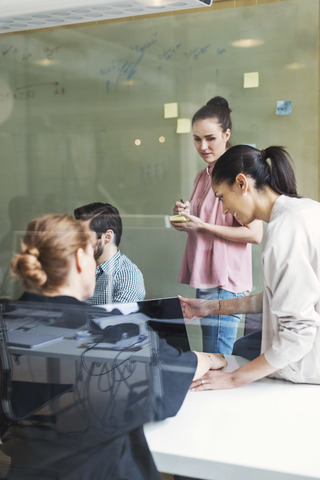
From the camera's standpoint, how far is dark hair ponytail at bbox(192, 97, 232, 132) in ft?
4.23

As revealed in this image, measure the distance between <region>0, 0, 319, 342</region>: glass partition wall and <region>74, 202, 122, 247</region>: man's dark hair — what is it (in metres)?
0.02

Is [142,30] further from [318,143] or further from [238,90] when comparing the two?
[318,143]

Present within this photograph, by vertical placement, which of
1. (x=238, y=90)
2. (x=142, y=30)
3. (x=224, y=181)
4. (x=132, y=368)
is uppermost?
(x=142, y=30)

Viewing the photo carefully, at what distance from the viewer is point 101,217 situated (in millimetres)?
1306

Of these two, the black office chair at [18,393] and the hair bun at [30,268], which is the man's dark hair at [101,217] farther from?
the black office chair at [18,393]

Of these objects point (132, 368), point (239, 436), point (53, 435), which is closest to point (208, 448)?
point (239, 436)

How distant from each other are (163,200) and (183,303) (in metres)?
0.29

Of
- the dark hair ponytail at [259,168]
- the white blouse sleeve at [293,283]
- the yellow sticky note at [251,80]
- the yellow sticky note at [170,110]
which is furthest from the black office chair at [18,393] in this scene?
the yellow sticky note at [251,80]

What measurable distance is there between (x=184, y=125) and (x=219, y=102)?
0.35ft

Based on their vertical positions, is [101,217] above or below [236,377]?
above

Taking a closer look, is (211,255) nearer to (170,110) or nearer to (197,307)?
(197,307)

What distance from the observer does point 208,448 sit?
96 centimetres

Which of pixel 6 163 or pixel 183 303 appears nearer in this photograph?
pixel 183 303

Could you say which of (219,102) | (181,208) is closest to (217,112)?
(219,102)
